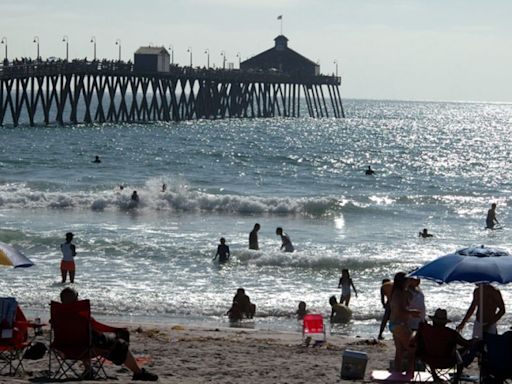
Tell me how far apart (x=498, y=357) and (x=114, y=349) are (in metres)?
2.94

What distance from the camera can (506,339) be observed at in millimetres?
9211

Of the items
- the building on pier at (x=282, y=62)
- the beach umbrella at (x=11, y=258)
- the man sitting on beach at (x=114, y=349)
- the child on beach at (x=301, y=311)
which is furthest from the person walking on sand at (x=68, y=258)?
the building on pier at (x=282, y=62)

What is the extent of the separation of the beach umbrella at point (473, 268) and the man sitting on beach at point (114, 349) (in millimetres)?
2461

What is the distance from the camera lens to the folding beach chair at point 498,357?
9227mm

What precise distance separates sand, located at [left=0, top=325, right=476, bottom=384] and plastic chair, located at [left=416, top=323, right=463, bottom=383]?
80cm

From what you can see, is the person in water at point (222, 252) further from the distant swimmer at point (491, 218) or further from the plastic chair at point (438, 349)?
the plastic chair at point (438, 349)

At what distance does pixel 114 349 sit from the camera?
9.68 metres

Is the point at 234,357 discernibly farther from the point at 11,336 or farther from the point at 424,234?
the point at 424,234

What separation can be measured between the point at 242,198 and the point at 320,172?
15.4 m

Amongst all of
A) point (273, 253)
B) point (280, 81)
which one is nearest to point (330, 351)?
point (273, 253)

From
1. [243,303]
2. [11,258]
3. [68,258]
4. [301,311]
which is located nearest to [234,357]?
[11,258]

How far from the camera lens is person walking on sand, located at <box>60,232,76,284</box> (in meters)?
18.2

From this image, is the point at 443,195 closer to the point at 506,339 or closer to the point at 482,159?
the point at 482,159

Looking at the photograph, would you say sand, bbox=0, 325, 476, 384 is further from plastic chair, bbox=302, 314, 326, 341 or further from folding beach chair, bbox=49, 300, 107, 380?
folding beach chair, bbox=49, 300, 107, 380
